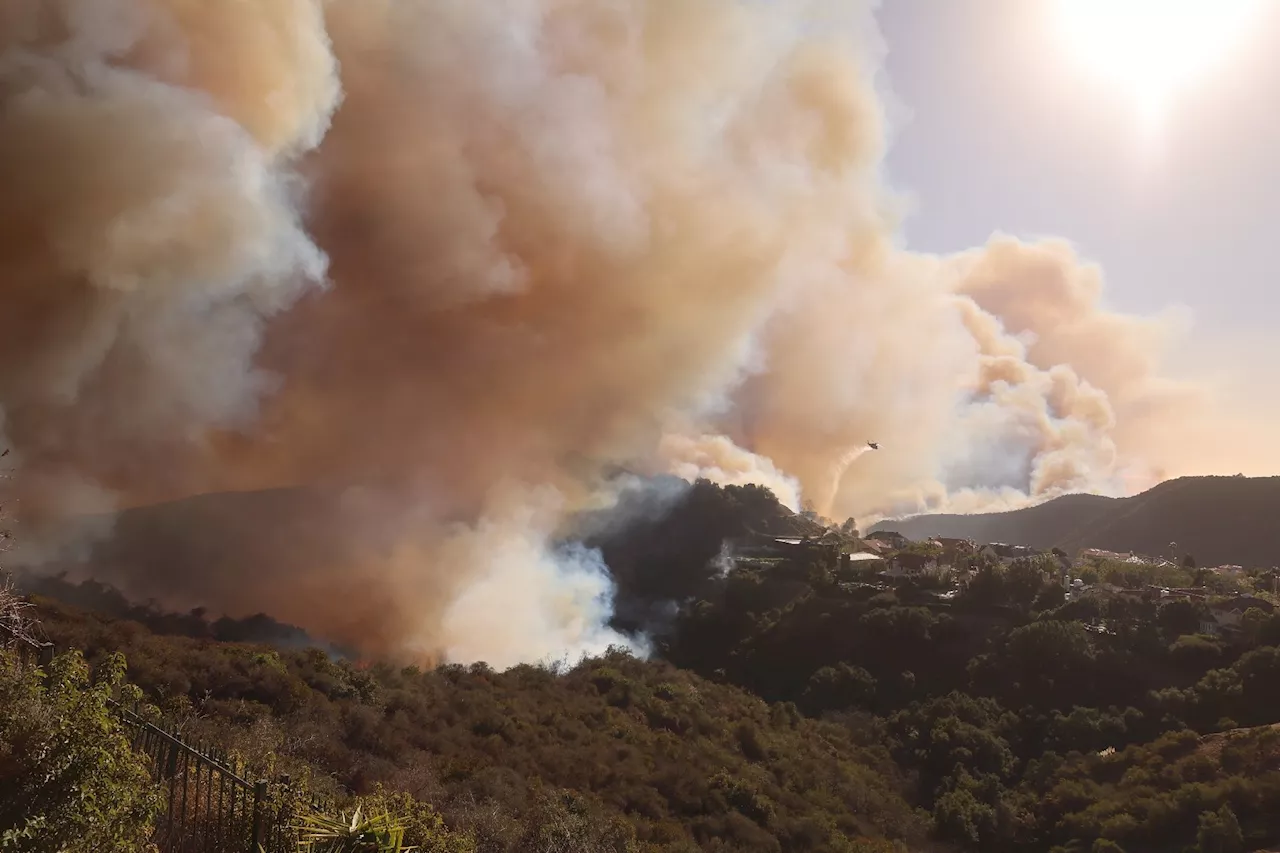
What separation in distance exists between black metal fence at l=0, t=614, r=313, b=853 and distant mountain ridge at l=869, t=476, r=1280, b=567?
8580 centimetres

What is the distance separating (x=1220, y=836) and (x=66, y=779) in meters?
27.2

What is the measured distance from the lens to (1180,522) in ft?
265

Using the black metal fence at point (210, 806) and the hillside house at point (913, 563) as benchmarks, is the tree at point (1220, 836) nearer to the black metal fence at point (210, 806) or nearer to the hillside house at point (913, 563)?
the black metal fence at point (210, 806)

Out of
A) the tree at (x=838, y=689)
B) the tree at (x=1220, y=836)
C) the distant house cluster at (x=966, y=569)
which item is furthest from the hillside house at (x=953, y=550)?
the tree at (x=1220, y=836)

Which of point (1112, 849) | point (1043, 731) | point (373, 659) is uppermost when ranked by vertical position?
point (373, 659)

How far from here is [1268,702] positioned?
1261 inches

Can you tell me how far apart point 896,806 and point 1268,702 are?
59.4ft

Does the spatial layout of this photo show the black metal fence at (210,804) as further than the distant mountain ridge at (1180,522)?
No

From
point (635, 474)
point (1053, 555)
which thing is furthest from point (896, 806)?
point (1053, 555)

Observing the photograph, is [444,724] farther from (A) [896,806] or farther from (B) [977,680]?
(B) [977,680]

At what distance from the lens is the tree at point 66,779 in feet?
18.2

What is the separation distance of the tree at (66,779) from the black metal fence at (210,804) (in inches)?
41.1

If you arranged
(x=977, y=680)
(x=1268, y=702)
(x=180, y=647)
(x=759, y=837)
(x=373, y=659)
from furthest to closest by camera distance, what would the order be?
(x=977, y=680) < (x=1268, y=702) < (x=373, y=659) < (x=180, y=647) < (x=759, y=837)

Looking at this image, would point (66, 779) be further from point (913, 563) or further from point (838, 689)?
point (913, 563)
